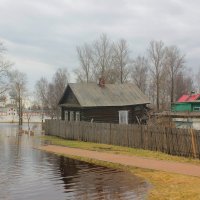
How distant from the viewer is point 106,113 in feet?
149

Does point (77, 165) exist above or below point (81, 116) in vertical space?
below

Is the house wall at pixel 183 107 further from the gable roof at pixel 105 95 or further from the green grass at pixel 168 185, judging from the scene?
the green grass at pixel 168 185

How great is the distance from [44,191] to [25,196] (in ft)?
3.20

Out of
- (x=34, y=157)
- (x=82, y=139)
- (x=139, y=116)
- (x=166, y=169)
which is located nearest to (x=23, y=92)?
(x=139, y=116)

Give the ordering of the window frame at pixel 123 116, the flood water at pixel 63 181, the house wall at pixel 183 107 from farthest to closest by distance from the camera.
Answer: the window frame at pixel 123 116
the house wall at pixel 183 107
the flood water at pixel 63 181

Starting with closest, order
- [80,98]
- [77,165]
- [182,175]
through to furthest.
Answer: [182,175] < [77,165] < [80,98]

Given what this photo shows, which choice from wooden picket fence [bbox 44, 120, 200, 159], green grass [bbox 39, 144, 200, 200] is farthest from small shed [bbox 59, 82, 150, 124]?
green grass [bbox 39, 144, 200, 200]

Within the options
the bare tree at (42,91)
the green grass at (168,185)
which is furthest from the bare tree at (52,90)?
the green grass at (168,185)

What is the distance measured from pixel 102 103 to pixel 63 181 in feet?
90.0

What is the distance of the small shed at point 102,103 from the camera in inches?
1718

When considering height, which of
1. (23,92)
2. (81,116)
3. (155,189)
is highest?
(23,92)

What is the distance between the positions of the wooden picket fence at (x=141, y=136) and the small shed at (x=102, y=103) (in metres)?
4.29

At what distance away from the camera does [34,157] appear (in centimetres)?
2556

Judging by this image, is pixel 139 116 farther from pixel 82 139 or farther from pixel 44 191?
pixel 44 191
